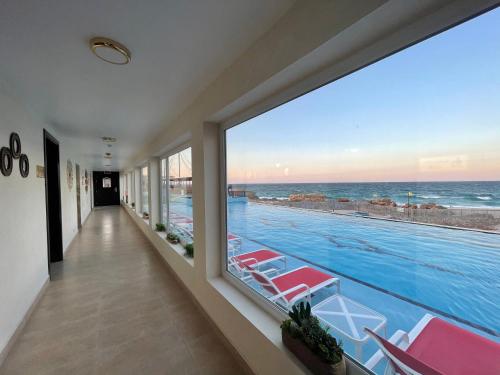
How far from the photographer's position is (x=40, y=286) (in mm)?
2725

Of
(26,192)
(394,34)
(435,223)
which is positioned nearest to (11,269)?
Answer: (26,192)

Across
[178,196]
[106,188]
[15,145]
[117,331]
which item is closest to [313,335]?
[117,331]

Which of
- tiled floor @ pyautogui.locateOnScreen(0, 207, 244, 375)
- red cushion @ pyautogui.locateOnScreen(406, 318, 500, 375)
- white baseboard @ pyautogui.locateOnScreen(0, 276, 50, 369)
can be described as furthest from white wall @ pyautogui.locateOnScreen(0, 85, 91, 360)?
red cushion @ pyautogui.locateOnScreen(406, 318, 500, 375)

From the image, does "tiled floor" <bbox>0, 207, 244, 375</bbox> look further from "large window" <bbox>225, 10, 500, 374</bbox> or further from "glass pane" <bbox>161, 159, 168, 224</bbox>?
"glass pane" <bbox>161, 159, 168, 224</bbox>

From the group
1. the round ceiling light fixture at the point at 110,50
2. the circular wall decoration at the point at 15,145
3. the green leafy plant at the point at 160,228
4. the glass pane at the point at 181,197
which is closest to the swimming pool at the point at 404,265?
the round ceiling light fixture at the point at 110,50

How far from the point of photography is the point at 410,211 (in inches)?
36.7

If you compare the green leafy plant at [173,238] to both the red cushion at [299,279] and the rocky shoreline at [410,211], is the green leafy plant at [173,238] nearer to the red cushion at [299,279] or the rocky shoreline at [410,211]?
the red cushion at [299,279]

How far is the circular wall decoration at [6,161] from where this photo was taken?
1.82 metres

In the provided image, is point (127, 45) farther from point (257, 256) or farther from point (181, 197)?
point (181, 197)

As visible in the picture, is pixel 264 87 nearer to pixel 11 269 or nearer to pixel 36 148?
pixel 11 269

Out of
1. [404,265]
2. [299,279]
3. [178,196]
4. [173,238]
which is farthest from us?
[178,196]

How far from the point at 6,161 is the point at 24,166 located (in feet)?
1.63

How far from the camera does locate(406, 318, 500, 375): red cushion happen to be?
0.75 metres

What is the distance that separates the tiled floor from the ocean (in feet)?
5.23
